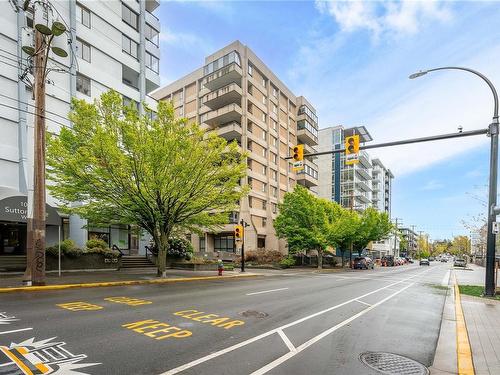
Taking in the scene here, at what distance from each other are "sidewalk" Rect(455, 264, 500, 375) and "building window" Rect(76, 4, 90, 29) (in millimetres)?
30095

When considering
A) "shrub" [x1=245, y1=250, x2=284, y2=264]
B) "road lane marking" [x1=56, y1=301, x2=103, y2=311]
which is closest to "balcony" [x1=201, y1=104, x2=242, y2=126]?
"shrub" [x1=245, y1=250, x2=284, y2=264]

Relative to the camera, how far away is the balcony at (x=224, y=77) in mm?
45250

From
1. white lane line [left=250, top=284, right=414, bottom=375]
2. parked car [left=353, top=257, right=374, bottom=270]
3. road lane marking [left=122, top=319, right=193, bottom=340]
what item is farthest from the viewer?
parked car [left=353, top=257, right=374, bottom=270]

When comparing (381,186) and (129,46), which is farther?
(381,186)

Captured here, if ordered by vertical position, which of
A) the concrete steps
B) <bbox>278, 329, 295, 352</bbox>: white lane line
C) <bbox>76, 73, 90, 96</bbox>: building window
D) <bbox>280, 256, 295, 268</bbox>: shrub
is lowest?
<bbox>280, 256, 295, 268</bbox>: shrub

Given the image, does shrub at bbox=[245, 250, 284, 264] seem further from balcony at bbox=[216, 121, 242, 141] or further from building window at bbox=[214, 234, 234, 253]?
balcony at bbox=[216, 121, 242, 141]

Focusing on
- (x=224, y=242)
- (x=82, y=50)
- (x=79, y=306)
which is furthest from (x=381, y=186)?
(x=79, y=306)

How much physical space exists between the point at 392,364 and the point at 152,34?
3599cm

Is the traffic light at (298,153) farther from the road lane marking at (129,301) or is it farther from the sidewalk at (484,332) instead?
the road lane marking at (129,301)

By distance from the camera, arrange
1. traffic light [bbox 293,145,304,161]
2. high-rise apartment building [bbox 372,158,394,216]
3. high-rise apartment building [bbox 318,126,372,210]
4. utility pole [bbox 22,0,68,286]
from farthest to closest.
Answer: high-rise apartment building [bbox 372,158,394,216] < high-rise apartment building [bbox 318,126,372,210] < traffic light [bbox 293,145,304,161] < utility pole [bbox 22,0,68,286]

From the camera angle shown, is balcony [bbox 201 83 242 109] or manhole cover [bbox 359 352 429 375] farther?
balcony [bbox 201 83 242 109]

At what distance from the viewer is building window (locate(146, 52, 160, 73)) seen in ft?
108

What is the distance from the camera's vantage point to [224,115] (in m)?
46.4

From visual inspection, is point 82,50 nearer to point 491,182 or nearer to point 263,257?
point 263,257
